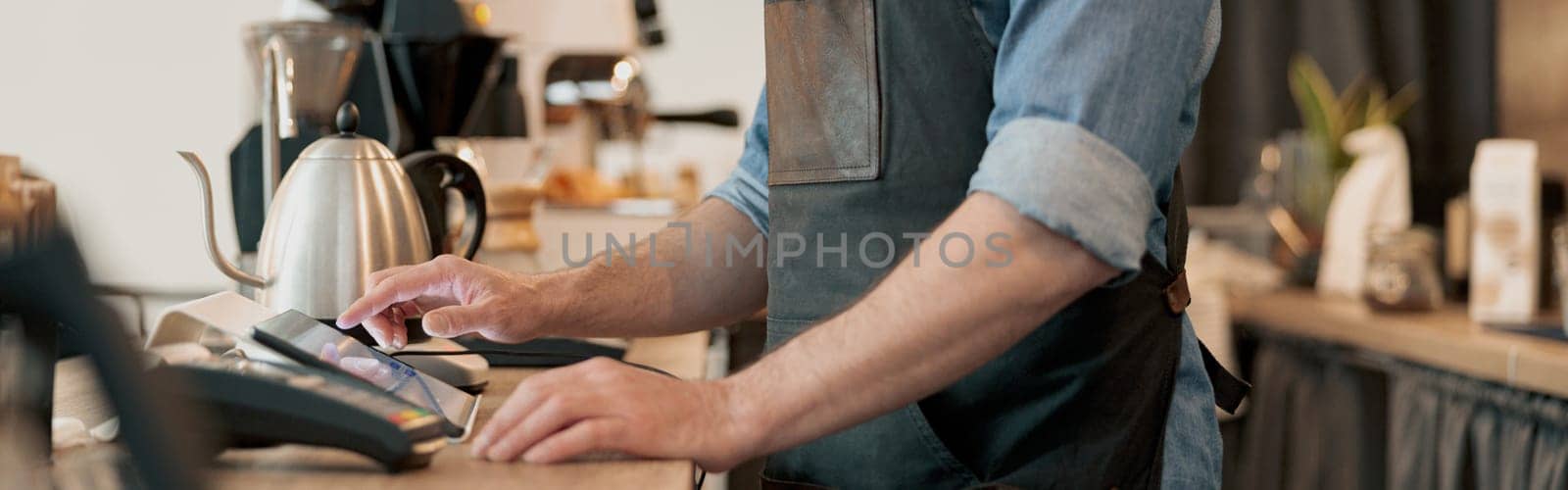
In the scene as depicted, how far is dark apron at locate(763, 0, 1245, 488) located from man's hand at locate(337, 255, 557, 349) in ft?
0.78

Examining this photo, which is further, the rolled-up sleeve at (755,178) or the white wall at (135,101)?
the white wall at (135,101)

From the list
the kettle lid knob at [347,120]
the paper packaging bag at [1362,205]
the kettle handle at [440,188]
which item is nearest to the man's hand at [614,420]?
the kettle lid knob at [347,120]

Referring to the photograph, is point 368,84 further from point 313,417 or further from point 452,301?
point 313,417

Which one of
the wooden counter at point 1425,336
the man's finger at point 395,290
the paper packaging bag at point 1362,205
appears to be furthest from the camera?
the paper packaging bag at point 1362,205

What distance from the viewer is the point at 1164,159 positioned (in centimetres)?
76

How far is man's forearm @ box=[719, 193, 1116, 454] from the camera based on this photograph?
0.72 metres

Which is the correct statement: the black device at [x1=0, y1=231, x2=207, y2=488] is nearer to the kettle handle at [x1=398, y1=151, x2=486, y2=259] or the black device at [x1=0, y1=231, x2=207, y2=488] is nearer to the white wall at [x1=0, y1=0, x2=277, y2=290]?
the kettle handle at [x1=398, y1=151, x2=486, y2=259]

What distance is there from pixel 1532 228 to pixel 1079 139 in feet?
5.41

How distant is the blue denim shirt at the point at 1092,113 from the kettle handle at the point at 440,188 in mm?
682

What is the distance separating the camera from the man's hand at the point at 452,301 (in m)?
0.97

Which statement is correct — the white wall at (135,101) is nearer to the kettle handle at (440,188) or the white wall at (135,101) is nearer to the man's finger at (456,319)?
the kettle handle at (440,188)

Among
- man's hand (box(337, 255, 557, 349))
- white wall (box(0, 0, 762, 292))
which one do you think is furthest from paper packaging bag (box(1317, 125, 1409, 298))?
white wall (box(0, 0, 762, 292))

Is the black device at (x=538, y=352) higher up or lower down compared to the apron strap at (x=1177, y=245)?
lower down

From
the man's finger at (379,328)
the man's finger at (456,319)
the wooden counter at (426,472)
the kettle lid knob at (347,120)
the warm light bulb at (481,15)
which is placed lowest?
the wooden counter at (426,472)
